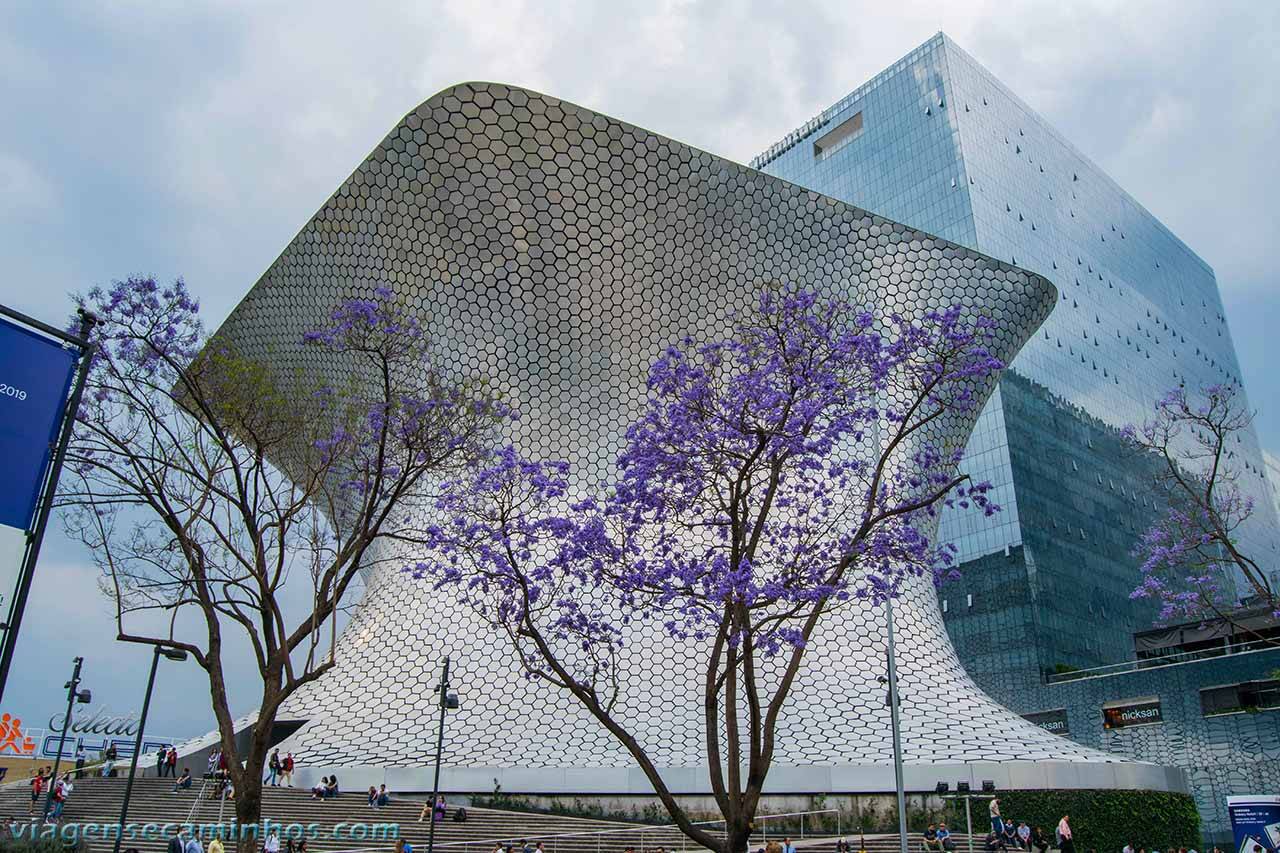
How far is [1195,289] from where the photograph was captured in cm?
6825

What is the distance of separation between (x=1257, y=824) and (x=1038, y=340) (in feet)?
135

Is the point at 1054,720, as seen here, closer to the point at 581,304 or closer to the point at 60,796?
the point at 581,304

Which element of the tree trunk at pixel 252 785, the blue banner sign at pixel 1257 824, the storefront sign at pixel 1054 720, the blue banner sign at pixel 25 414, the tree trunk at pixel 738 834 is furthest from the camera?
the storefront sign at pixel 1054 720

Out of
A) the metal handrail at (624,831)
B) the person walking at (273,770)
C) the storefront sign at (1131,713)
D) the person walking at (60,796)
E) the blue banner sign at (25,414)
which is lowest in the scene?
the metal handrail at (624,831)

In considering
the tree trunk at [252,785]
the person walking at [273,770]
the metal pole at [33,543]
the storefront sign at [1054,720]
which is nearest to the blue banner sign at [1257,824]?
the tree trunk at [252,785]

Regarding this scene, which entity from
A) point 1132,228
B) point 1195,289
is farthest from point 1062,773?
point 1195,289

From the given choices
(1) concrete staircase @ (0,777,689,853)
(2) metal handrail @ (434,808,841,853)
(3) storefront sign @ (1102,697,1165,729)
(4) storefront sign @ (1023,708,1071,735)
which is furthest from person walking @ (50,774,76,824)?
(4) storefront sign @ (1023,708,1071,735)

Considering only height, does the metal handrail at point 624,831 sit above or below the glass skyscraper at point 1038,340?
below

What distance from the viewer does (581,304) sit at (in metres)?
22.9

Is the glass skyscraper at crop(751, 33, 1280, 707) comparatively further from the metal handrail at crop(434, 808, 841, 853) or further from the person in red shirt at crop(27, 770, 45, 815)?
the person in red shirt at crop(27, 770, 45, 815)

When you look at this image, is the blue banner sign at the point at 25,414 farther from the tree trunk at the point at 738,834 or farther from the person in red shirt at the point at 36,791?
the person in red shirt at the point at 36,791

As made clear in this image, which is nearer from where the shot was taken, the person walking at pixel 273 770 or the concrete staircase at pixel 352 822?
the concrete staircase at pixel 352 822

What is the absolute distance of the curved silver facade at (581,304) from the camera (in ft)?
68.1

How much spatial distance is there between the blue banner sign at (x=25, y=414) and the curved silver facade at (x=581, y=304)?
1455cm
